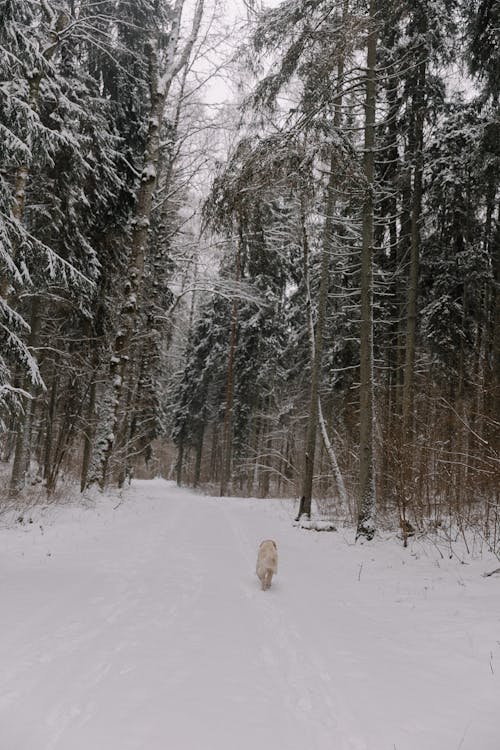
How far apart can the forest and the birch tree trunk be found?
0.06m

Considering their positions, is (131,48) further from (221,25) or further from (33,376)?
(33,376)

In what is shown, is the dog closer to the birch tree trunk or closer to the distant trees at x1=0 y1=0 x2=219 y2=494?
the distant trees at x1=0 y1=0 x2=219 y2=494

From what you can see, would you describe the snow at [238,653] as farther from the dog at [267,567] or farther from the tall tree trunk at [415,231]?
the tall tree trunk at [415,231]

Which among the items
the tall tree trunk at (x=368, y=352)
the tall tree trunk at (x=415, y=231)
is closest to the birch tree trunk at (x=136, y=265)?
the tall tree trunk at (x=368, y=352)

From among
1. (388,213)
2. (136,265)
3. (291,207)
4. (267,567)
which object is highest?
(388,213)

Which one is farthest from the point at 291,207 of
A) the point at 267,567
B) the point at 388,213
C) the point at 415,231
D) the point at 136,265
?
the point at 267,567

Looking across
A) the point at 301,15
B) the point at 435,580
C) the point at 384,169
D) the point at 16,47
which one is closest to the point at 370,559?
the point at 435,580

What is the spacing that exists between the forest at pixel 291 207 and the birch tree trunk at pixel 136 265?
55 mm

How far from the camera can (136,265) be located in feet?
39.3

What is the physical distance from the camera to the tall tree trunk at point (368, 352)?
29.2 feet

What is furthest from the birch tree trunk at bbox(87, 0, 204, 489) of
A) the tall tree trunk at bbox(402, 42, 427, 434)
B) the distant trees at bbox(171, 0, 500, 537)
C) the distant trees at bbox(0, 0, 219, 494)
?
the tall tree trunk at bbox(402, 42, 427, 434)

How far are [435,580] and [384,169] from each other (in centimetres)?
1205

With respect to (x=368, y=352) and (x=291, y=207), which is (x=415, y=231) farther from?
(x=368, y=352)

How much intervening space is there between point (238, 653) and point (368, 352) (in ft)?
23.1
